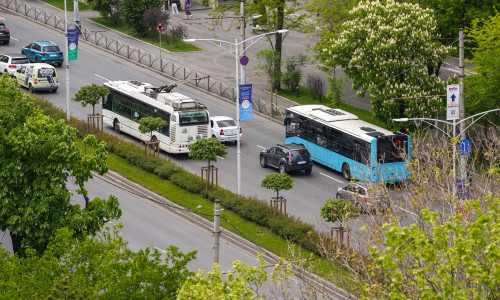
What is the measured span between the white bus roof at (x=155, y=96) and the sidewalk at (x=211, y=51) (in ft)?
33.1

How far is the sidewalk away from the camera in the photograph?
188 ft

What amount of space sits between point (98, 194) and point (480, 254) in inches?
1006

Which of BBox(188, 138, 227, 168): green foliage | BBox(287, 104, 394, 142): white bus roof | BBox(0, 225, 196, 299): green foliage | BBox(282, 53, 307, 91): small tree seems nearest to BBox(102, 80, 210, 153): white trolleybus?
BBox(287, 104, 394, 142): white bus roof

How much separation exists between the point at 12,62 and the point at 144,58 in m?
9.65

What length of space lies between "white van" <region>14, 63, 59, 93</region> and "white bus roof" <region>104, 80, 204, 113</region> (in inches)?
209

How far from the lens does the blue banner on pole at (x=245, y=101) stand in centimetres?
3669

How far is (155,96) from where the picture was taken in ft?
148

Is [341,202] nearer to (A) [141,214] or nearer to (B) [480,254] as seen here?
(A) [141,214]

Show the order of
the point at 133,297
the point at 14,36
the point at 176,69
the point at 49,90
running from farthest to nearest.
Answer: the point at 14,36 → the point at 176,69 → the point at 49,90 → the point at 133,297

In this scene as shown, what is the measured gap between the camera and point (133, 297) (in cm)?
2020

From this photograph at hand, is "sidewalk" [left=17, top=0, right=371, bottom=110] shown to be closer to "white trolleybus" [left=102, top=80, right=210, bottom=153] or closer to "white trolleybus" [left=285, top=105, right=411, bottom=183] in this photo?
"white trolleybus" [left=285, top=105, right=411, bottom=183]

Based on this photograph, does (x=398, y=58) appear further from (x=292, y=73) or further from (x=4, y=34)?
(x=4, y=34)

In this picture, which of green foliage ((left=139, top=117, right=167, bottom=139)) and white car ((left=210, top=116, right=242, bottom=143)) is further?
white car ((left=210, top=116, right=242, bottom=143))

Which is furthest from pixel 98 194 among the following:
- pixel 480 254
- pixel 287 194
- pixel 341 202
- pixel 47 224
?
pixel 480 254
